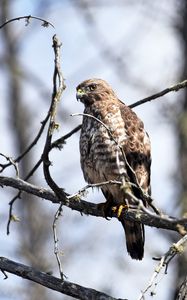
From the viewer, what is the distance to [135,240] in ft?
21.5

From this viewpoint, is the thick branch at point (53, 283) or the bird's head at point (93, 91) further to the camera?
the bird's head at point (93, 91)

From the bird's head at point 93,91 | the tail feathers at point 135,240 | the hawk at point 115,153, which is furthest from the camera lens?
the bird's head at point 93,91

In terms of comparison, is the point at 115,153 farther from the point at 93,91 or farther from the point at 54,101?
the point at 54,101

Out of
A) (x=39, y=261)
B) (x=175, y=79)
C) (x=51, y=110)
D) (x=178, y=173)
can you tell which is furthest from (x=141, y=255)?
(x=39, y=261)

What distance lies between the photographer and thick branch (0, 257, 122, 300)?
15.9 feet

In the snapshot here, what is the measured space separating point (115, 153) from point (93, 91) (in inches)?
40.9

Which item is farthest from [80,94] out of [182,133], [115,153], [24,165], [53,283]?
[24,165]

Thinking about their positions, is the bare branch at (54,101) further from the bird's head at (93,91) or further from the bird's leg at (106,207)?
the bird's head at (93,91)

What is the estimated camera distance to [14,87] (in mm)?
19344

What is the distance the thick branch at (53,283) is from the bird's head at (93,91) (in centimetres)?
219

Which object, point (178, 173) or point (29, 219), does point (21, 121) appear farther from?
point (178, 173)

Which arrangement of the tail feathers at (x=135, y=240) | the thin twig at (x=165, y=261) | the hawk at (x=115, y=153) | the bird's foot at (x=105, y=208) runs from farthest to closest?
1. the tail feathers at (x=135, y=240)
2. the hawk at (x=115, y=153)
3. the bird's foot at (x=105, y=208)
4. the thin twig at (x=165, y=261)

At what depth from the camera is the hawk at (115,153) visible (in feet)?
20.1

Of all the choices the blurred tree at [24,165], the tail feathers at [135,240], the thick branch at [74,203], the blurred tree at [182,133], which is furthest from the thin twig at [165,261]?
the blurred tree at [24,165]
